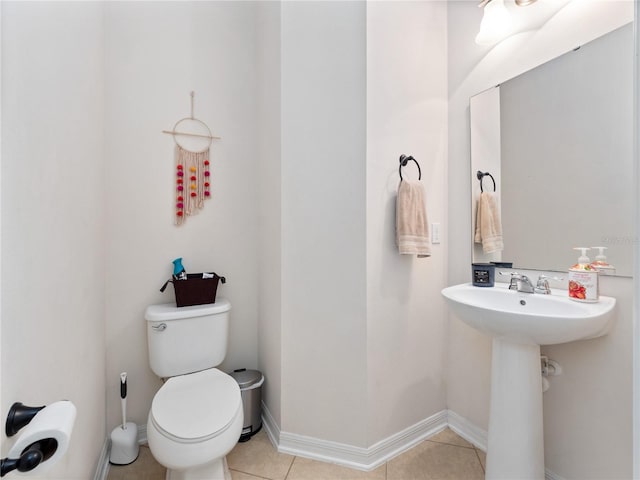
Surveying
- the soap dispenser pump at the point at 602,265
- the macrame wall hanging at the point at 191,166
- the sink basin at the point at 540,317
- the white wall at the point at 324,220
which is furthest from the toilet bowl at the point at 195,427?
the soap dispenser pump at the point at 602,265

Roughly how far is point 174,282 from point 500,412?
163 cm

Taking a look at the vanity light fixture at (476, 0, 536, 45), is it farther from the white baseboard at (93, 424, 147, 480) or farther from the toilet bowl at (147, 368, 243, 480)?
the white baseboard at (93, 424, 147, 480)

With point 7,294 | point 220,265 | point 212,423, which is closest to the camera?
point 7,294

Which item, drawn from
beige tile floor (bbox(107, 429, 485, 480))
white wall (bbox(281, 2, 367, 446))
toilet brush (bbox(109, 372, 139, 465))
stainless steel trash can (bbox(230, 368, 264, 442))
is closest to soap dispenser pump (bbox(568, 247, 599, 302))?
white wall (bbox(281, 2, 367, 446))

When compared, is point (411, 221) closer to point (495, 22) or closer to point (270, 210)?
point (270, 210)

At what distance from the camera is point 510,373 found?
119cm

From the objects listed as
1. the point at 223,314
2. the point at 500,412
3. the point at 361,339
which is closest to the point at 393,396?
the point at 361,339

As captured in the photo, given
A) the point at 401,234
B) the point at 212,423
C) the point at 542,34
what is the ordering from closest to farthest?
the point at 212,423
the point at 542,34
the point at 401,234

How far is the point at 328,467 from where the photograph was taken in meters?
1.44

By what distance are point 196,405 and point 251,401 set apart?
1.70 feet

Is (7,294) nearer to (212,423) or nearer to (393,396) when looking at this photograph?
(212,423)

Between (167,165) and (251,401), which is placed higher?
(167,165)

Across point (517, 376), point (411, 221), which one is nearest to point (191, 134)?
point (411, 221)

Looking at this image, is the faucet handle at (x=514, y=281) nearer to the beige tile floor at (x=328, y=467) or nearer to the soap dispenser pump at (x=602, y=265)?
the soap dispenser pump at (x=602, y=265)
